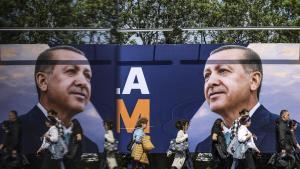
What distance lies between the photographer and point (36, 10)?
4.47 m

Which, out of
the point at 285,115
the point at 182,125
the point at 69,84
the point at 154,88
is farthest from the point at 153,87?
the point at 285,115

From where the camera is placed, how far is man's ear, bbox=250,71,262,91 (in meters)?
4.75

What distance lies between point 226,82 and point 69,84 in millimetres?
1621

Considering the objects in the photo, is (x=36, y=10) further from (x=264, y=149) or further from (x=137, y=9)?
(x=264, y=149)

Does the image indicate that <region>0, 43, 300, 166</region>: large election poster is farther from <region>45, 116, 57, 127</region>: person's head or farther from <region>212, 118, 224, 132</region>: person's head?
<region>45, 116, 57, 127</region>: person's head

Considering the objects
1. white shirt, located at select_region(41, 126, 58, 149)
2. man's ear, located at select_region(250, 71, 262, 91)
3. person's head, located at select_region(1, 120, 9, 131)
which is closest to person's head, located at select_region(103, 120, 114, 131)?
white shirt, located at select_region(41, 126, 58, 149)

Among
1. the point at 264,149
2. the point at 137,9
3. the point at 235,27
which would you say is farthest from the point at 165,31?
the point at 264,149

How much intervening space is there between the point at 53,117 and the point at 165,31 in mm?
1439

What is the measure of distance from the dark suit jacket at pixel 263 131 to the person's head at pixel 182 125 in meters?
0.24

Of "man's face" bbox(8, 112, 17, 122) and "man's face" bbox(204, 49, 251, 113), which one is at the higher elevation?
"man's face" bbox(204, 49, 251, 113)

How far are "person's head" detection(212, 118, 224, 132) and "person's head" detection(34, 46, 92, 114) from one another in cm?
136

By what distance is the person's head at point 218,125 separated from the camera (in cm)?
472

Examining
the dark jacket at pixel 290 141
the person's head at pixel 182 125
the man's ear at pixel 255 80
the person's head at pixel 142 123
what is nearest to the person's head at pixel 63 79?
the person's head at pixel 142 123

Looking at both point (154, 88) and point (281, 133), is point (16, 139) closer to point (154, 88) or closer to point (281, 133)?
point (154, 88)
